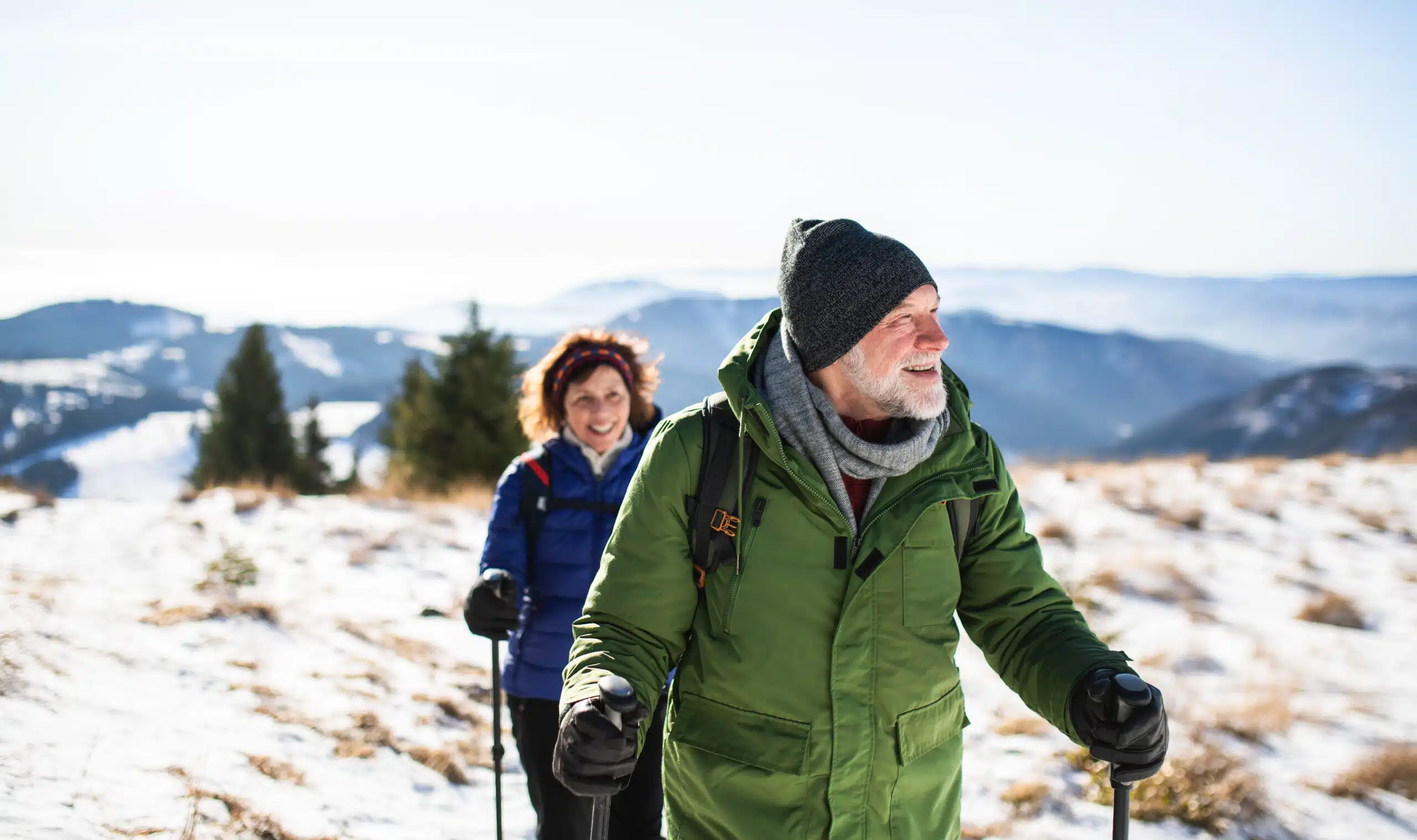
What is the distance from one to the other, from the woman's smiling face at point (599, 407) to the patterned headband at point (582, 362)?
1.1 inches

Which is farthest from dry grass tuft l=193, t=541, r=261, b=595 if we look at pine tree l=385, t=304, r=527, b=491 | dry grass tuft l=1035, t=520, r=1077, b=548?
pine tree l=385, t=304, r=527, b=491

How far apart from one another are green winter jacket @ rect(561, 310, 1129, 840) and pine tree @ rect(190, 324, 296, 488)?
29.7 metres

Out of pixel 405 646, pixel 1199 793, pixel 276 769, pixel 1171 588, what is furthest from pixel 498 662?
pixel 1171 588

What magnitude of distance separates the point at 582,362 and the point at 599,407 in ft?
0.79

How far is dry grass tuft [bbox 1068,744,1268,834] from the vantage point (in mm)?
4184

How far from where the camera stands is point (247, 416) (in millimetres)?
29594

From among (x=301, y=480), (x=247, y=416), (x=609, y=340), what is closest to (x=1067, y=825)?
(x=609, y=340)

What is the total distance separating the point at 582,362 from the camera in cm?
379

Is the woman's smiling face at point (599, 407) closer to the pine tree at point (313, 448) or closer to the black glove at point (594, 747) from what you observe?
the black glove at point (594, 747)

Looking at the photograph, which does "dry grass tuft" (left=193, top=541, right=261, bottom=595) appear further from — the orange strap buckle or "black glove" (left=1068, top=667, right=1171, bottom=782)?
"black glove" (left=1068, top=667, right=1171, bottom=782)

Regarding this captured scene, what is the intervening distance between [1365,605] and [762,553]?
25.8 ft

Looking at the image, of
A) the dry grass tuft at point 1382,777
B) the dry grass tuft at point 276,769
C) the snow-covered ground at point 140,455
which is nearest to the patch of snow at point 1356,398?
the snow-covered ground at point 140,455

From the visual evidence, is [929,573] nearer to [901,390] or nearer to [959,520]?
[959,520]

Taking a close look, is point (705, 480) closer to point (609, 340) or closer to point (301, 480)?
point (609, 340)
